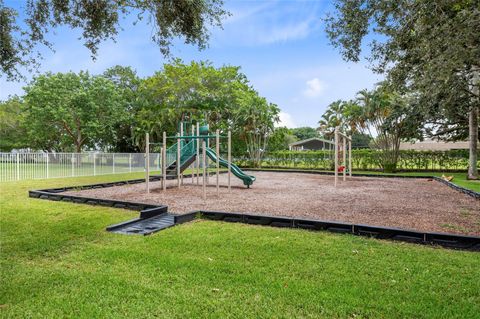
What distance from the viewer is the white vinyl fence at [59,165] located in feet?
45.8

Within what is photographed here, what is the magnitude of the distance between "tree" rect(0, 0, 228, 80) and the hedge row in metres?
19.3

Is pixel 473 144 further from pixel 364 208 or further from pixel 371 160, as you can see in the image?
pixel 364 208

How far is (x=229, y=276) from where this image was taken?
324cm

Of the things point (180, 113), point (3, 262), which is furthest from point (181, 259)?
point (180, 113)

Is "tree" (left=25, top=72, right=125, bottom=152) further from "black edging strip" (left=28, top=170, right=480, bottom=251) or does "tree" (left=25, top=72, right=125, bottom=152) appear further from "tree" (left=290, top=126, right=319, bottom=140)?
"tree" (left=290, top=126, right=319, bottom=140)

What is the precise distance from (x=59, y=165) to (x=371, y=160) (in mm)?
19715

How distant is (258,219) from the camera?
5.82 m

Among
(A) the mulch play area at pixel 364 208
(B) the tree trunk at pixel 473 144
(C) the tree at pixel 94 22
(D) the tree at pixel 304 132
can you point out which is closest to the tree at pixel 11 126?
(A) the mulch play area at pixel 364 208

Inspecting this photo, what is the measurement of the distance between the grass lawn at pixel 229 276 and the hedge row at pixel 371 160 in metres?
20.3

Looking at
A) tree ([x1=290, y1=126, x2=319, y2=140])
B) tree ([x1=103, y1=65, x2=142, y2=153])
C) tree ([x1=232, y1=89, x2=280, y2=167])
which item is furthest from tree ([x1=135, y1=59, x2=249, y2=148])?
tree ([x1=290, y1=126, x2=319, y2=140])

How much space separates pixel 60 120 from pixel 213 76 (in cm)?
1269

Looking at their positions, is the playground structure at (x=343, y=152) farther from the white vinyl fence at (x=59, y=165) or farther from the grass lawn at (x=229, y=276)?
the white vinyl fence at (x=59, y=165)

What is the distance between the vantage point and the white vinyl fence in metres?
Result: 13.9

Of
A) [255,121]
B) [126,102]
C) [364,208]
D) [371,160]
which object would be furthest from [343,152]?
[126,102]
